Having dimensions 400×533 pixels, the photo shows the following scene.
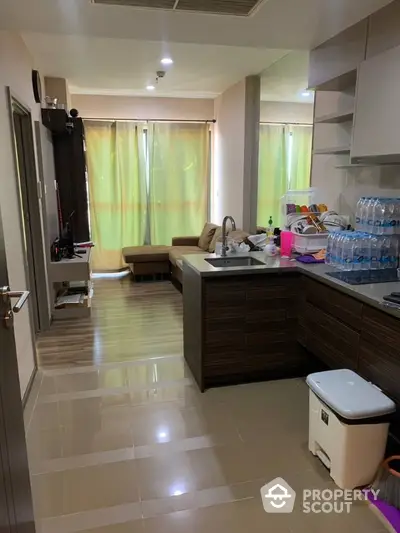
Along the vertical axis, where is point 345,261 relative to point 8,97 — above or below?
below

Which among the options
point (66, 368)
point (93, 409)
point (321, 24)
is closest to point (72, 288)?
point (66, 368)

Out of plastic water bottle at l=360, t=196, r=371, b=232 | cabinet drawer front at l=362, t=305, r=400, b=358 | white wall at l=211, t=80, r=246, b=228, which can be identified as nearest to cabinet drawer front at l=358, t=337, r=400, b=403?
cabinet drawer front at l=362, t=305, r=400, b=358

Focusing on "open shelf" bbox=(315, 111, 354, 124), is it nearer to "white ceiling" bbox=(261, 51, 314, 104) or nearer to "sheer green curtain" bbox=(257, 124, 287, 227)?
"white ceiling" bbox=(261, 51, 314, 104)

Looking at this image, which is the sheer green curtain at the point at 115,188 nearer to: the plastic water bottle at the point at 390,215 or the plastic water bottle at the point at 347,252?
the plastic water bottle at the point at 347,252

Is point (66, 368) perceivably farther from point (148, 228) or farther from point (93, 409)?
point (148, 228)

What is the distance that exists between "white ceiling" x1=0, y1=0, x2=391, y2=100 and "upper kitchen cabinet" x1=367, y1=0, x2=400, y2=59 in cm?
6

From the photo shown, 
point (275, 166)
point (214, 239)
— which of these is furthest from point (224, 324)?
point (275, 166)

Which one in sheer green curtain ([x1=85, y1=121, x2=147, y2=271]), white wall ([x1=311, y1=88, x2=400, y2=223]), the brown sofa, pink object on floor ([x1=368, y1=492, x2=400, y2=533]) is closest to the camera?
pink object on floor ([x1=368, y1=492, x2=400, y2=533])

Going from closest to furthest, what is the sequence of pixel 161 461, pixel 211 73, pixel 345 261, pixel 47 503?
pixel 47 503
pixel 161 461
pixel 345 261
pixel 211 73

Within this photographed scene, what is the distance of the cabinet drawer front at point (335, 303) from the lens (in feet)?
6.85

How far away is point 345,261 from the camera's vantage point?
2596 millimetres

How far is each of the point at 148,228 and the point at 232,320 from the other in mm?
3961

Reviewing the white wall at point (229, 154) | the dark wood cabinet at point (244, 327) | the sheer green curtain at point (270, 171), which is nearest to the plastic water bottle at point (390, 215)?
the dark wood cabinet at point (244, 327)

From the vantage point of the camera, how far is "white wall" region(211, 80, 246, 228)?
508 cm
